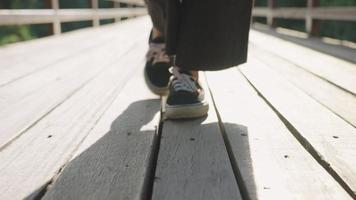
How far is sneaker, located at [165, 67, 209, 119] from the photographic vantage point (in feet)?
4.17

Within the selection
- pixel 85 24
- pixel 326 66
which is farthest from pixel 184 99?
pixel 85 24

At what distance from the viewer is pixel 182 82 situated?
4.36 ft

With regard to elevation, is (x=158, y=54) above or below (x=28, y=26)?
above

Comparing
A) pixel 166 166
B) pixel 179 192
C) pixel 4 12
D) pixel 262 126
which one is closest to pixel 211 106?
pixel 262 126

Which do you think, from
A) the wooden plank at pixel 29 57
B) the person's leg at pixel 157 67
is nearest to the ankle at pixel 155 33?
the person's leg at pixel 157 67

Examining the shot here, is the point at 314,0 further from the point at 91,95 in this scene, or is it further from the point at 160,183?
the point at 160,183

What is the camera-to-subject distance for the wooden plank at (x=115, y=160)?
79 cm

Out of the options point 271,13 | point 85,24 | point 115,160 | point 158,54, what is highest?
point 158,54

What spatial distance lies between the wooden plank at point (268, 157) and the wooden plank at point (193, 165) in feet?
0.09

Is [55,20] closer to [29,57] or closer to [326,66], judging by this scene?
[29,57]

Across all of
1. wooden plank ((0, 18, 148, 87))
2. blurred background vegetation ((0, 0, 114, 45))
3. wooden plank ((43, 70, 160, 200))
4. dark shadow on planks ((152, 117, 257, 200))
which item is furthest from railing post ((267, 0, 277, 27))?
blurred background vegetation ((0, 0, 114, 45))

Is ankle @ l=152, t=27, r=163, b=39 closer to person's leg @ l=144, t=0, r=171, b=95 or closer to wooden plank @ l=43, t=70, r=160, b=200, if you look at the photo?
person's leg @ l=144, t=0, r=171, b=95

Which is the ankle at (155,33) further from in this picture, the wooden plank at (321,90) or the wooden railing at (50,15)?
the wooden railing at (50,15)

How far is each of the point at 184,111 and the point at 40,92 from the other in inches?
24.7
